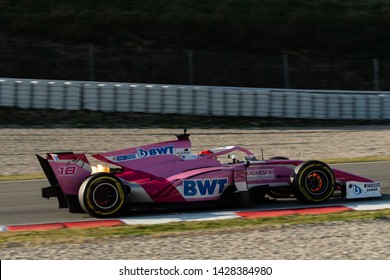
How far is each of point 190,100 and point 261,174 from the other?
391 inches

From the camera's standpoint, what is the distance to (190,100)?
64.7ft

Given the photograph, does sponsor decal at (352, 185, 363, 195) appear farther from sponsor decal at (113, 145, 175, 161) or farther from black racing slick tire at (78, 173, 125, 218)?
black racing slick tire at (78, 173, 125, 218)

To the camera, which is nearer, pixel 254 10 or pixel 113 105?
pixel 113 105

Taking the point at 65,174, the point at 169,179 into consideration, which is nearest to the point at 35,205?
the point at 65,174

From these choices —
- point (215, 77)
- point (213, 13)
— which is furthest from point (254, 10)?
point (215, 77)

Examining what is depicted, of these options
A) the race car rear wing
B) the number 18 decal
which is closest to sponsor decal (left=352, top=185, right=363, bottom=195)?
the race car rear wing

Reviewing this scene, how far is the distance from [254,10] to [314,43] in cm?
305

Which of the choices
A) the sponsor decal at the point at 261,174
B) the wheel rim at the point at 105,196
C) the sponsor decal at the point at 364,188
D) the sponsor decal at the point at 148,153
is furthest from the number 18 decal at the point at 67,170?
the sponsor decal at the point at 364,188

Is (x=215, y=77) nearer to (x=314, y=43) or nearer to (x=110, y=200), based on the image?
(x=314, y=43)

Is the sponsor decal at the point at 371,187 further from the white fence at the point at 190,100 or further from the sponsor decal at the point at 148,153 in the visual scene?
the white fence at the point at 190,100

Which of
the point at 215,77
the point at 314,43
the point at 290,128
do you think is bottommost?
the point at 290,128

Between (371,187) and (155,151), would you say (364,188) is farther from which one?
(155,151)

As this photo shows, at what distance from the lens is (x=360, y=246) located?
754 cm

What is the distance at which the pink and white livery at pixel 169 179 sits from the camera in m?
9.46
